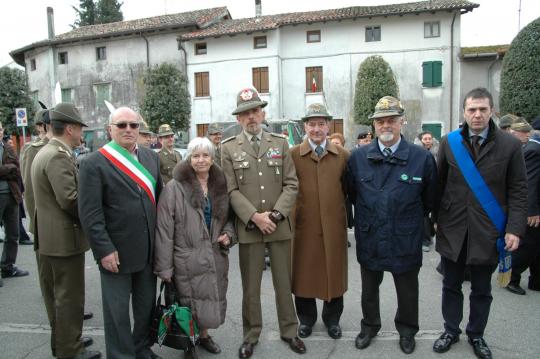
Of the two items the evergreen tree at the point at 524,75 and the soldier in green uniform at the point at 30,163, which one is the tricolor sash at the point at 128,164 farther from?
the evergreen tree at the point at 524,75

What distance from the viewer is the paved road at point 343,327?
3.46 m

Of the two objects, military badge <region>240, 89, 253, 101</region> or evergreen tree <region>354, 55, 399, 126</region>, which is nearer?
military badge <region>240, 89, 253, 101</region>

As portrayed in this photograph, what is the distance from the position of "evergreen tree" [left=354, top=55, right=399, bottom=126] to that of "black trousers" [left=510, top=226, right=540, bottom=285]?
1746cm

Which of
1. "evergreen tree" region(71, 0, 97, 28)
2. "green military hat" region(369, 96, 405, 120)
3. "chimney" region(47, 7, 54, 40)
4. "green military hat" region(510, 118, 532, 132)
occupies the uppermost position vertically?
"evergreen tree" region(71, 0, 97, 28)

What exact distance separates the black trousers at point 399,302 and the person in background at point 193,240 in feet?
4.33

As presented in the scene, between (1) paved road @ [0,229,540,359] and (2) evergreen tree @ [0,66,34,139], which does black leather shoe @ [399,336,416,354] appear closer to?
(1) paved road @ [0,229,540,359]

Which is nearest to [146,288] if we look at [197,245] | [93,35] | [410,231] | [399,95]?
[197,245]

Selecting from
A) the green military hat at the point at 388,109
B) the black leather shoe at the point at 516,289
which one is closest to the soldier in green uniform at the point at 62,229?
the green military hat at the point at 388,109

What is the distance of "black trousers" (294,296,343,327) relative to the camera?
3816 millimetres

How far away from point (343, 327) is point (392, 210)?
140 centimetres

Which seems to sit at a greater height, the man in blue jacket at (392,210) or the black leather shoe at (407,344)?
the man in blue jacket at (392,210)

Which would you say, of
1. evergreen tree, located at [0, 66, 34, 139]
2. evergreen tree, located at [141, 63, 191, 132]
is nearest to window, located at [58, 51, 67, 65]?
evergreen tree, located at [0, 66, 34, 139]

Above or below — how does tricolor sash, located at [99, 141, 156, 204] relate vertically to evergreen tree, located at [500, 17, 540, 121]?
below

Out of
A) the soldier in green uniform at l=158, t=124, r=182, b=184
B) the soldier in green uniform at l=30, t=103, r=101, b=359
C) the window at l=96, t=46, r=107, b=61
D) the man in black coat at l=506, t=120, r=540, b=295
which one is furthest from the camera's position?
the window at l=96, t=46, r=107, b=61
